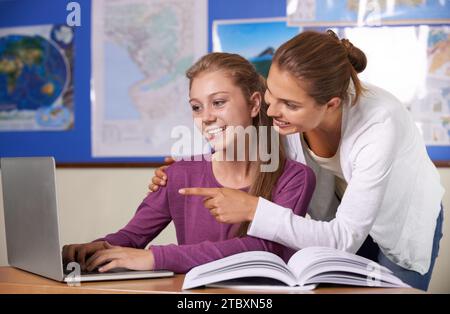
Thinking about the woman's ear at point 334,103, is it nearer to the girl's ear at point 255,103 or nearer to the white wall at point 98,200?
the girl's ear at point 255,103

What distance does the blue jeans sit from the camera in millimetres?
1474

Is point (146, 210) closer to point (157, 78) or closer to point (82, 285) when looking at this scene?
point (82, 285)

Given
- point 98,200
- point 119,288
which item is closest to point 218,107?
point 119,288

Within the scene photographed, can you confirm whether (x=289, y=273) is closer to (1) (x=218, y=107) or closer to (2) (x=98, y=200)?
(1) (x=218, y=107)

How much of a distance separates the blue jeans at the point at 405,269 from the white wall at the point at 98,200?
122cm

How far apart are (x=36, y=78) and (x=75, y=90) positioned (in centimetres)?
25

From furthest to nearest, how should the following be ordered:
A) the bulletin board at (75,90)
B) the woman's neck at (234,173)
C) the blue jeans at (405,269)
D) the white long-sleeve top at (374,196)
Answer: the bulletin board at (75,90) < the blue jeans at (405,269) < the woman's neck at (234,173) < the white long-sleeve top at (374,196)

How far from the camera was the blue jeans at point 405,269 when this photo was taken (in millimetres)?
1474

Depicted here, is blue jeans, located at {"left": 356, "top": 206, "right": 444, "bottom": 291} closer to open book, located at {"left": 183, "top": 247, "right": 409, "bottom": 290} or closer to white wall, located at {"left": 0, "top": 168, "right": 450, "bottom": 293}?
open book, located at {"left": 183, "top": 247, "right": 409, "bottom": 290}

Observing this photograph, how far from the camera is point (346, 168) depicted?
1.38m

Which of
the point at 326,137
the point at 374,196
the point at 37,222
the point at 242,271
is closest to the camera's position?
the point at 242,271

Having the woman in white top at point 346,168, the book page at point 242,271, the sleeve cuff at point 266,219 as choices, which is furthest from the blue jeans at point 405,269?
the book page at point 242,271
